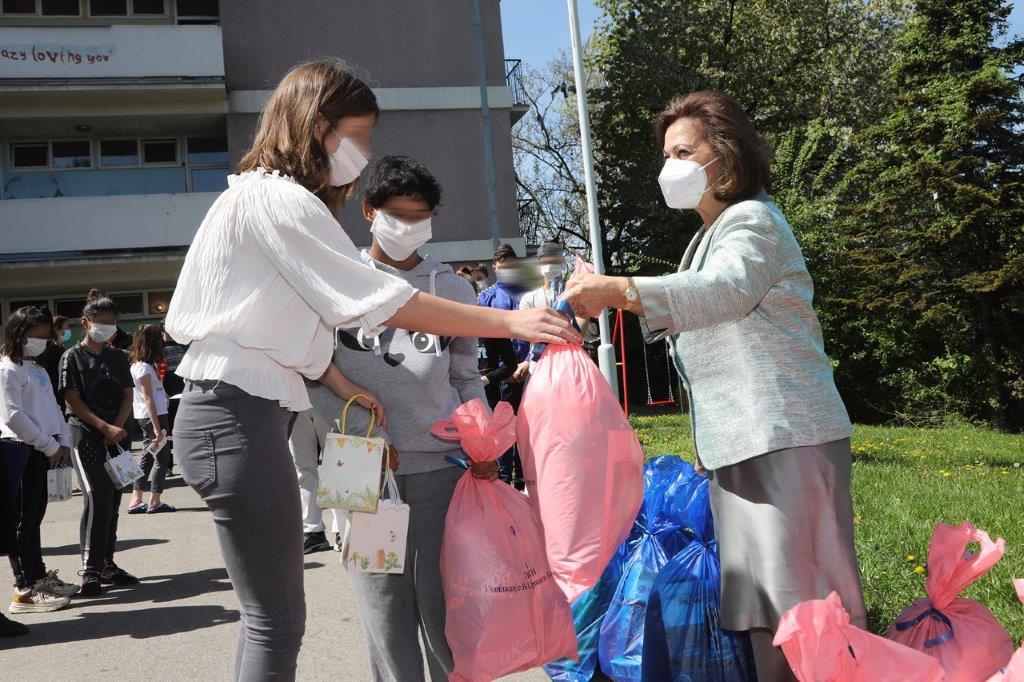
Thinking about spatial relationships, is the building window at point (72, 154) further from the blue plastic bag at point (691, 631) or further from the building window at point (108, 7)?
the blue plastic bag at point (691, 631)

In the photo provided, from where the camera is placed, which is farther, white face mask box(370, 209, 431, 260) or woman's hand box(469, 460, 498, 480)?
white face mask box(370, 209, 431, 260)

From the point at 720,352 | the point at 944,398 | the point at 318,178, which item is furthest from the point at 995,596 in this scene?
the point at 944,398

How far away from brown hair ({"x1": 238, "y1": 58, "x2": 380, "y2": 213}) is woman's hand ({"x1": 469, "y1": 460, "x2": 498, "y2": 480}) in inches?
36.8

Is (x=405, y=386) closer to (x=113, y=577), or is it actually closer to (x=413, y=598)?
(x=413, y=598)

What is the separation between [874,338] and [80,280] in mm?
16916

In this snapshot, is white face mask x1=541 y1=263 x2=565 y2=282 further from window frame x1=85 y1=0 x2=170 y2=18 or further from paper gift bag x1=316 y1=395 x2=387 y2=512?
window frame x1=85 y1=0 x2=170 y2=18

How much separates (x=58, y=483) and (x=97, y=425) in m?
0.44

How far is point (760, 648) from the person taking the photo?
7.82 ft

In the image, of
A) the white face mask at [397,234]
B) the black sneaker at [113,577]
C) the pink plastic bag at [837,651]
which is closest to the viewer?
the pink plastic bag at [837,651]

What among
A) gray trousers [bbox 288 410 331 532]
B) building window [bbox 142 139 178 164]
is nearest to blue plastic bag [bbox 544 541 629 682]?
gray trousers [bbox 288 410 331 532]

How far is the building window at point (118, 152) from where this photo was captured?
21.5m

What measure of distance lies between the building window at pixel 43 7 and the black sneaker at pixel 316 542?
18937 millimetres

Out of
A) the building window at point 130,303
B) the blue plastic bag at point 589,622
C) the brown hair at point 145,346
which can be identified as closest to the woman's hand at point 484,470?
the blue plastic bag at point 589,622

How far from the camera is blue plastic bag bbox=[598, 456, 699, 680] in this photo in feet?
10.9
